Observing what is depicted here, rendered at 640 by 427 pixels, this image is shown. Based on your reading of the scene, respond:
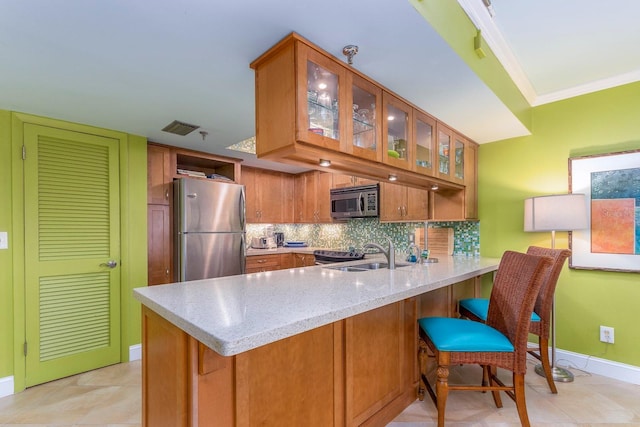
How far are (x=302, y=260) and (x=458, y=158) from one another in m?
2.41

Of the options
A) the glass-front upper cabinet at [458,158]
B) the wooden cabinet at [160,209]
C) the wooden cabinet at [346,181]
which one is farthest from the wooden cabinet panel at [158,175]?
the glass-front upper cabinet at [458,158]

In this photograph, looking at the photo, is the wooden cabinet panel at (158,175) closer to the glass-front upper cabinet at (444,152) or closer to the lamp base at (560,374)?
the glass-front upper cabinet at (444,152)

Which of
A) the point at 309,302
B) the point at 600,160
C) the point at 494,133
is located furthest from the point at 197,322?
the point at 600,160

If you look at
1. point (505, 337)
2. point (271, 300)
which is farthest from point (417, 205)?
point (271, 300)

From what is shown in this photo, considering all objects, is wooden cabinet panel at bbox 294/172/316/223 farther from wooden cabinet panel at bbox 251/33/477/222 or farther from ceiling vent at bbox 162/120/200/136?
wooden cabinet panel at bbox 251/33/477/222

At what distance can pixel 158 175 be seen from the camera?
10.3 feet

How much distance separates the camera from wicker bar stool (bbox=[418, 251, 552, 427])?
5.16 ft

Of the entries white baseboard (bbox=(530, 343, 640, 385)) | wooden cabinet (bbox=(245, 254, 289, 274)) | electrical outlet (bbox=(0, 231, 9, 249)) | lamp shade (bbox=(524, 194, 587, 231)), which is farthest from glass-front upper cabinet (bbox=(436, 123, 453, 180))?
electrical outlet (bbox=(0, 231, 9, 249))

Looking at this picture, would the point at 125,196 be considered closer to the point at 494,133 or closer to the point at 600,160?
the point at 494,133

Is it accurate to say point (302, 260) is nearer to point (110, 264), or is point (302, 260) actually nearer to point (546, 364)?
point (110, 264)

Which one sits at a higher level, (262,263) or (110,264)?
(110,264)

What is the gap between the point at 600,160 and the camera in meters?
2.48

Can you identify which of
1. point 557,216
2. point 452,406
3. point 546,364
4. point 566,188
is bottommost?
point 452,406

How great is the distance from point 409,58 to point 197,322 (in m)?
1.53
